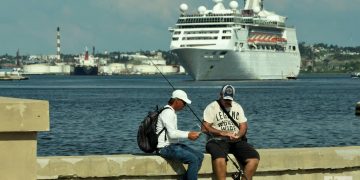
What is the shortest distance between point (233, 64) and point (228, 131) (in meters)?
115

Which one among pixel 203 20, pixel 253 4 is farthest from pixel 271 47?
pixel 253 4

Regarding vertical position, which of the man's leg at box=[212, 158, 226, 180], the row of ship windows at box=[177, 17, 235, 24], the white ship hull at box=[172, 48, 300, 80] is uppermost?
the row of ship windows at box=[177, 17, 235, 24]

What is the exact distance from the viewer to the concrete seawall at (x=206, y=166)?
31.0ft

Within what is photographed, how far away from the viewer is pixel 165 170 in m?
9.90

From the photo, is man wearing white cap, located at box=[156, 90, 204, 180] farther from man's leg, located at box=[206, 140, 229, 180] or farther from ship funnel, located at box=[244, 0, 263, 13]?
ship funnel, located at box=[244, 0, 263, 13]

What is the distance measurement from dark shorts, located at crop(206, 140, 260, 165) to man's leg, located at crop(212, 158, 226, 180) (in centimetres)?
4

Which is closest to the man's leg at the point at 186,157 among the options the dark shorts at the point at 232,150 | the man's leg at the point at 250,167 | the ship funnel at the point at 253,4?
the dark shorts at the point at 232,150

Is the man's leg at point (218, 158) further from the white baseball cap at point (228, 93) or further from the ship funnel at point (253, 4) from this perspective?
the ship funnel at point (253, 4)

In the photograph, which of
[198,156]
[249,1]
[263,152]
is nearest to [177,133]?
[198,156]

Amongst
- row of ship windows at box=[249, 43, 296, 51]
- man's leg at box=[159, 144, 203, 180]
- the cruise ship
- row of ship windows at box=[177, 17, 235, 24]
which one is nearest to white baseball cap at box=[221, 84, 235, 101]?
man's leg at box=[159, 144, 203, 180]

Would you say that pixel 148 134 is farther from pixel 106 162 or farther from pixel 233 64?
pixel 233 64

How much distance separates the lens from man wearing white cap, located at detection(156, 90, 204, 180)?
988cm

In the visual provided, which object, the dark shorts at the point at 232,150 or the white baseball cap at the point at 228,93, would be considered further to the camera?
Result: the white baseball cap at the point at 228,93

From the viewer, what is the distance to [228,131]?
10.4 metres
